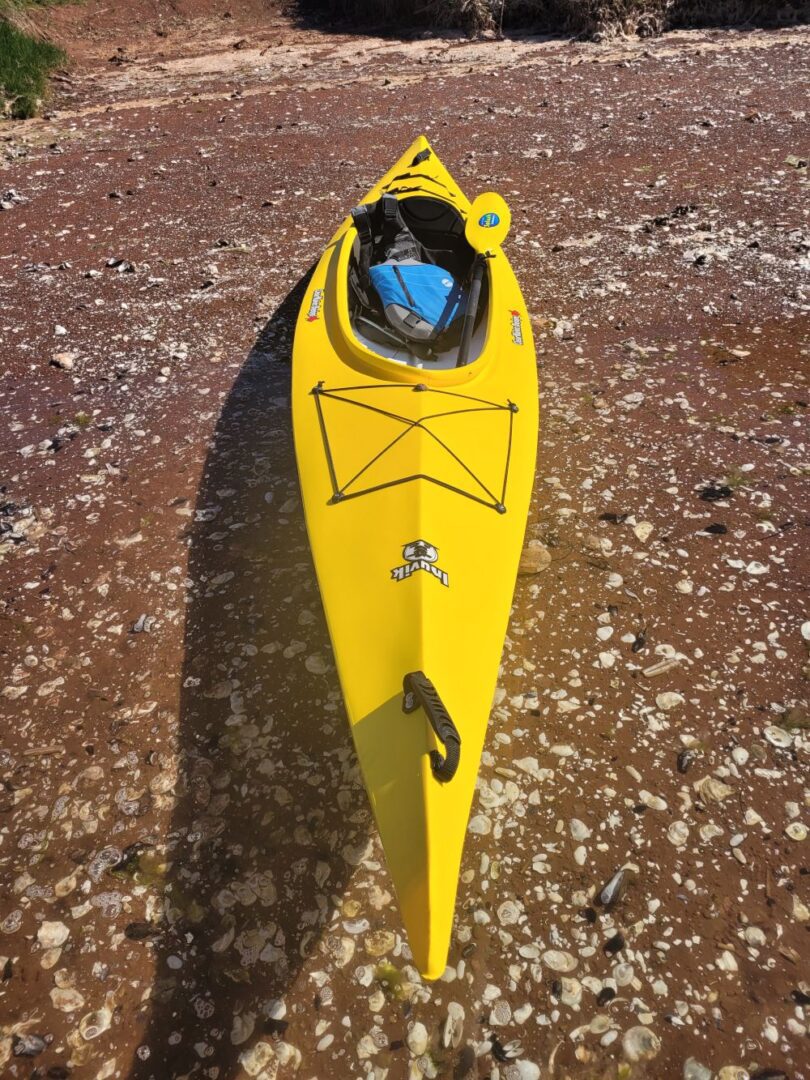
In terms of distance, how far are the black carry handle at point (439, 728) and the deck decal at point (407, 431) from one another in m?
1.27

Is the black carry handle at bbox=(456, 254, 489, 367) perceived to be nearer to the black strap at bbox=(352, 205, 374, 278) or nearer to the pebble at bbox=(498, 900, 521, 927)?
the black strap at bbox=(352, 205, 374, 278)

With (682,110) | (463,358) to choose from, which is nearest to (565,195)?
(682,110)

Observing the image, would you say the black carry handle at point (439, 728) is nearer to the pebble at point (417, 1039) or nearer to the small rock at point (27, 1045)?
the pebble at point (417, 1039)

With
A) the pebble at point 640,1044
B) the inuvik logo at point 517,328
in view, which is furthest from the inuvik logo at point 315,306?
the pebble at point 640,1044

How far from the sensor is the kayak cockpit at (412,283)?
4.97 metres

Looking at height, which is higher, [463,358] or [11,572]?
[463,358]

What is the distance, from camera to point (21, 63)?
42.3 ft

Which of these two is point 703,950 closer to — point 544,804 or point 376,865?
point 544,804

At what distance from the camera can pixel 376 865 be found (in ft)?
9.80

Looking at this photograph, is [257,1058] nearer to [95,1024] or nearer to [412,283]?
[95,1024]

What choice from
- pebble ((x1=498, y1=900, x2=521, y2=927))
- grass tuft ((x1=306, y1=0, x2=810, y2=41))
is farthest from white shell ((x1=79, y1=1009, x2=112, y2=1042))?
grass tuft ((x1=306, y1=0, x2=810, y2=41))

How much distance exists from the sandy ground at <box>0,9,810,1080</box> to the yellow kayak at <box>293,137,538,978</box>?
0.70 metres

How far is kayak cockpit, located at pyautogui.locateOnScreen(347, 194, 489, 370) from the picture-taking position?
497cm

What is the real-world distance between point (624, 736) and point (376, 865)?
139 cm
